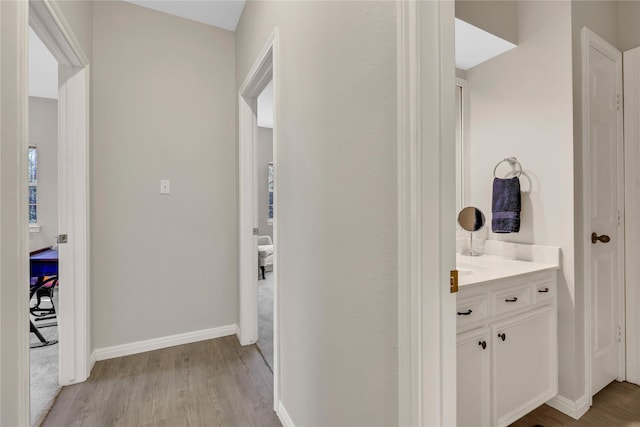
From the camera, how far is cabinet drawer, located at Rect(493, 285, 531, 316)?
57.0 inches

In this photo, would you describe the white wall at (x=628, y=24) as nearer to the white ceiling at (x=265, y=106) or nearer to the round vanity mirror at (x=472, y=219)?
the round vanity mirror at (x=472, y=219)

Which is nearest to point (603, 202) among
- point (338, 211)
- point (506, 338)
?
point (506, 338)

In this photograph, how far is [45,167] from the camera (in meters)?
4.68

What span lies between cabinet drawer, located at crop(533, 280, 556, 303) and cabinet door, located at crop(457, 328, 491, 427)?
1.53 ft

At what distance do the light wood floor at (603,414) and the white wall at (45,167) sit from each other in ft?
19.0

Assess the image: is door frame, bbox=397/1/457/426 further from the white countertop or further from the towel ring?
the towel ring

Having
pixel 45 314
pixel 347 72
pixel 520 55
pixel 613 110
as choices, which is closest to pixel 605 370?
pixel 613 110

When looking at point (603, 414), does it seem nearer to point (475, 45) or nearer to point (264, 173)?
point (475, 45)

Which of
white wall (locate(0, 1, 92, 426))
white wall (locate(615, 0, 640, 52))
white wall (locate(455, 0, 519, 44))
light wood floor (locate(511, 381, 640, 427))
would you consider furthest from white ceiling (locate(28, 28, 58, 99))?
light wood floor (locate(511, 381, 640, 427))

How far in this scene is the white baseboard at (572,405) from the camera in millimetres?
1744

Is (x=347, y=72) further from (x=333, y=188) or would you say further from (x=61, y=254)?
(x=61, y=254)

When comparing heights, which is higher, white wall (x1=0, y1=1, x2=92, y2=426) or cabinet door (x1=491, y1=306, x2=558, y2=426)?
white wall (x1=0, y1=1, x2=92, y2=426)

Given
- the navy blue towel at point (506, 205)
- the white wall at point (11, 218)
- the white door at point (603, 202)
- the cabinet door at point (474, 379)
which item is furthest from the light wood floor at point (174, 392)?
the white door at point (603, 202)

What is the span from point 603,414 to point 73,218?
3227mm
